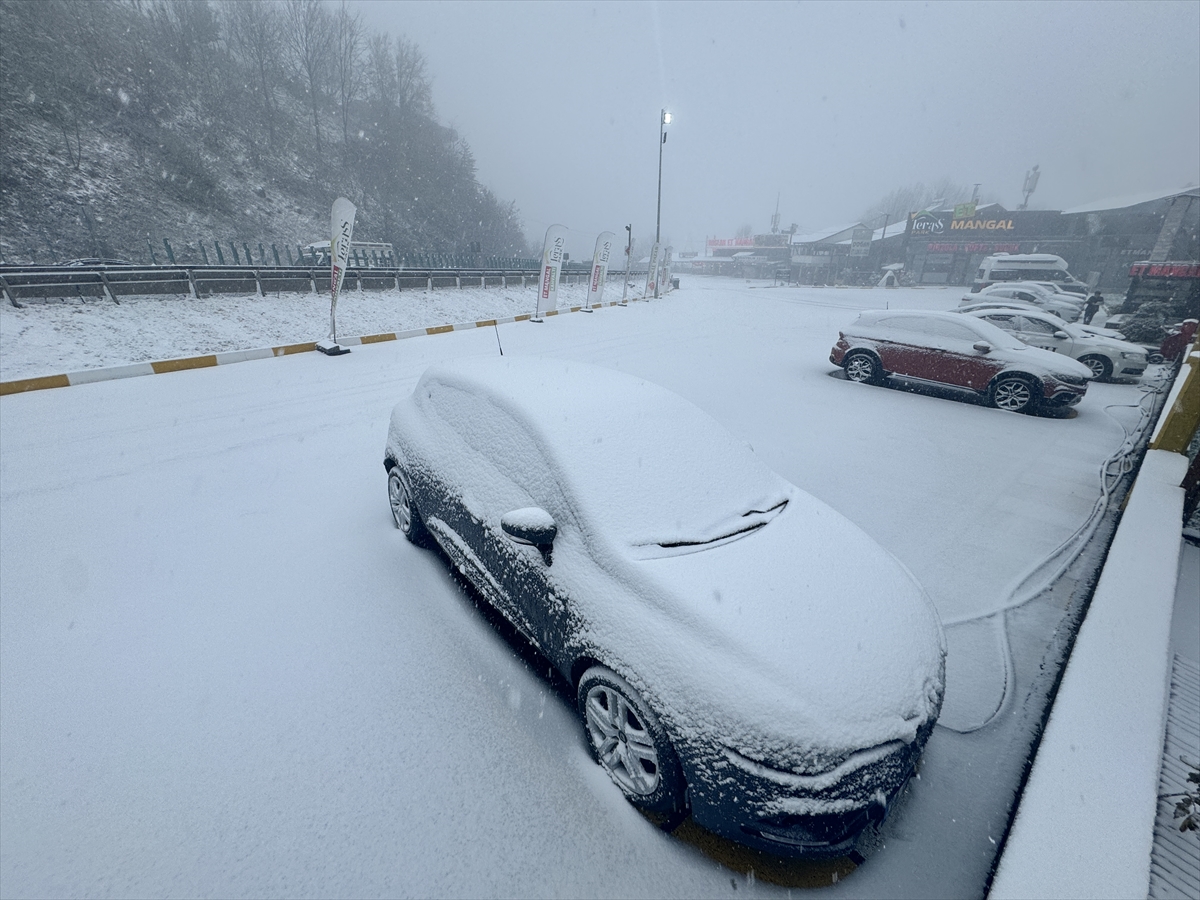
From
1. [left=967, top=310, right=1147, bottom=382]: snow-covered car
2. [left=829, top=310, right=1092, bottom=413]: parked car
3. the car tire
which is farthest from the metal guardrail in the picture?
[left=967, top=310, right=1147, bottom=382]: snow-covered car

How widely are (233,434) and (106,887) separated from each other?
5068mm

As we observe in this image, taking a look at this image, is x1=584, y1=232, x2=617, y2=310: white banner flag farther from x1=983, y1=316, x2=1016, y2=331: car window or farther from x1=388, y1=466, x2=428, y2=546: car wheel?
x1=388, y1=466, x2=428, y2=546: car wheel

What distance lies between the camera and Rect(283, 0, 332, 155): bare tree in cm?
3984

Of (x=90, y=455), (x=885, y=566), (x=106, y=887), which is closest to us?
(x=106, y=887)

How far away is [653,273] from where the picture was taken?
25.2 meters

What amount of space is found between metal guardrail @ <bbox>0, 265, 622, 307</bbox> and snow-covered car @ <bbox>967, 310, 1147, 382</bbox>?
54.2ft

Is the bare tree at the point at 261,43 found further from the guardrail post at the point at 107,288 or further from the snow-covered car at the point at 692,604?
the snow-covered car at the point at 692,604

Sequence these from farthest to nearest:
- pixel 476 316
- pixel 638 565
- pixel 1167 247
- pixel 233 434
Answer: pixel 1167 247 < pixel 476 316 < pixel 233 434 < pixel 638 565

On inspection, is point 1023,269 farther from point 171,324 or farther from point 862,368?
point 171,324

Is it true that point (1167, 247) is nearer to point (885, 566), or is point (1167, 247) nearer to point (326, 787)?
point (885, 566)

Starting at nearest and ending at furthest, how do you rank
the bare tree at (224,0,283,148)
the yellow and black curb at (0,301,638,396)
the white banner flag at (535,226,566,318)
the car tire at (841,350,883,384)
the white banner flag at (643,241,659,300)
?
the yellow and black curb at (0,301,638,396) < the car tire at (841,350,883,384) < the white banner flag at (535,226,566,318) < the white banner flag at (643,241,659,300) < the bare tree at (224,0,283,148)

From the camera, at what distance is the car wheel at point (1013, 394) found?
293 inches

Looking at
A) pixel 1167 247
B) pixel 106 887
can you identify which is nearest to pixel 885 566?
pixel 106 887

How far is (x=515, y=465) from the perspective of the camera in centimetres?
271
